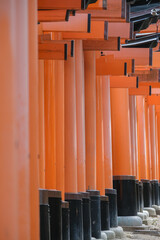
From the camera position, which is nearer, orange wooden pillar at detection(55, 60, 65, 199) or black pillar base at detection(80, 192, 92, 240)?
orange wooden pillar at detection(55, 60, 65, 199)

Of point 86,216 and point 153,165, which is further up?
point 153,165

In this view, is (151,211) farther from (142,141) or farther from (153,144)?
(153,144)

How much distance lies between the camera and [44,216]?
9.14 m

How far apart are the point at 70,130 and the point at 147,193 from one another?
10770mm

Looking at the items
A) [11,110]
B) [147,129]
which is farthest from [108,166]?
[11,110]

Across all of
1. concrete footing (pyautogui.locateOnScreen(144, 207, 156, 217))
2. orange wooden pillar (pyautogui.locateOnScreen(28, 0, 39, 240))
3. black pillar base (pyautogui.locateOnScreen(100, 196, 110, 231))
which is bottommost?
concrete footing (pyautogui.locateOnScreen(144, 207, 156, 217))

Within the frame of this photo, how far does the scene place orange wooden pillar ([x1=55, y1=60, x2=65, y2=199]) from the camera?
36.6 feet

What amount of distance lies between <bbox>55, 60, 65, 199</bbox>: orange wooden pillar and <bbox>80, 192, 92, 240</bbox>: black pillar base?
991 millimetres

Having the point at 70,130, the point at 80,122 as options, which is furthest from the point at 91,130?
the point at 70,130

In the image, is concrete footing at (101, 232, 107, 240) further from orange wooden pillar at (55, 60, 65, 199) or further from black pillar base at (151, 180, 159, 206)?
black pillar base at (151, 180, 159, 206)

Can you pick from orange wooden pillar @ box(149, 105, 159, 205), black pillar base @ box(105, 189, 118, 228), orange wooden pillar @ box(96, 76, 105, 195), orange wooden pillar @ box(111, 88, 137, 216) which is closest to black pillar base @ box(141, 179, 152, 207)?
orange wooden pillar @ box(149, 105, 159, 205)

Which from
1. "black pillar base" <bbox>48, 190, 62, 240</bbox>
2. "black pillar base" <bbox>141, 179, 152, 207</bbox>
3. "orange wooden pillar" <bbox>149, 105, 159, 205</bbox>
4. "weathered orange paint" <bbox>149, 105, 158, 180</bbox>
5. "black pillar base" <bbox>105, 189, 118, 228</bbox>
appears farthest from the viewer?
"weathered orange paint" <bbox>149, 105, 158, 180</bbox>

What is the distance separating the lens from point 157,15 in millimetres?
17562

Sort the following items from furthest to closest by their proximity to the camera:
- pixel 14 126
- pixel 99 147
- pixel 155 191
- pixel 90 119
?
pixel 155 191 < pixel 99 147 < pixel 90 119 < pixel 14 126
